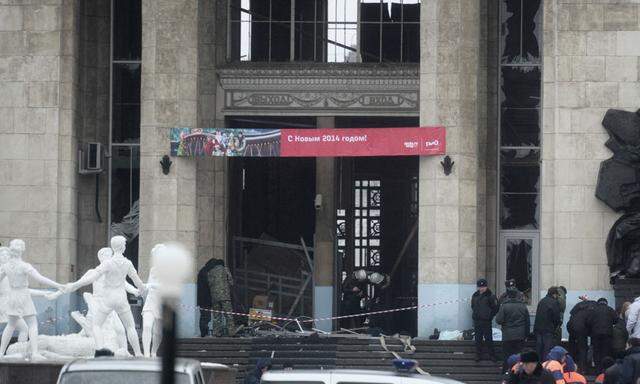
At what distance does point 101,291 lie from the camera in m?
24.0

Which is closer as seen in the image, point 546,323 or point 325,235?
point 546,323

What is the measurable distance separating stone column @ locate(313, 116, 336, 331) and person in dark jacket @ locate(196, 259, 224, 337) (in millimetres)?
3965

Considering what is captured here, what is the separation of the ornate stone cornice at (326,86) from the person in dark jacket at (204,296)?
4.25 m

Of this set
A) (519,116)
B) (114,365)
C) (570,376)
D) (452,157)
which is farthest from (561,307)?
(114,365)

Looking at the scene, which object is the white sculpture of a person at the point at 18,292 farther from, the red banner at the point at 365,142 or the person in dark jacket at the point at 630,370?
the person in dark jacket at the point at 630,370

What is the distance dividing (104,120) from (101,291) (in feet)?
37.9

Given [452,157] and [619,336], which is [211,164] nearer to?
[452,157]

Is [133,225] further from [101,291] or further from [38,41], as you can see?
[101,291]

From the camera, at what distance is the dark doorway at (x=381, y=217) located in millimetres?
36688

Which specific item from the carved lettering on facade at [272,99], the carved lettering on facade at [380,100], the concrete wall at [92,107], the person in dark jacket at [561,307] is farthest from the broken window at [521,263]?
the concrete wall at [92,107]

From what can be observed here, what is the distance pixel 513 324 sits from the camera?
27422mm

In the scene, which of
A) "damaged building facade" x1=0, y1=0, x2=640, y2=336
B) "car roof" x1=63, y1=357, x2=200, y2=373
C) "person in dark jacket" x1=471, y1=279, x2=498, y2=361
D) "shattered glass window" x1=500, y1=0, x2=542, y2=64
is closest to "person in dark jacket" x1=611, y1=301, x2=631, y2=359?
"person in dark jacket" x1=471, y1=279, x2=498, y2=361

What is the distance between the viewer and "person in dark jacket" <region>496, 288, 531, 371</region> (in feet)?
90.0

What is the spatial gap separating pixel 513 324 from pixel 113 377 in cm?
1717
